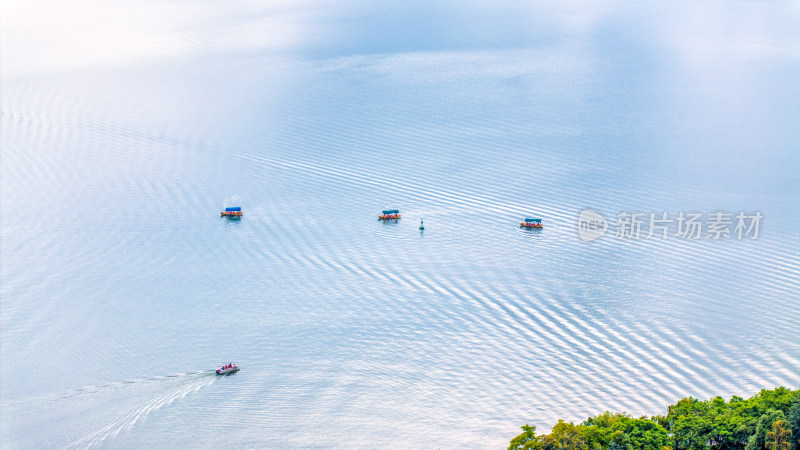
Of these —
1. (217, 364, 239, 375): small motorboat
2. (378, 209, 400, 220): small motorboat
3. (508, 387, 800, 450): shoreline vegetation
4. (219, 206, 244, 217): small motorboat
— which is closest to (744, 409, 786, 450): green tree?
(508, 387, 800, 450): shoreline vegetation

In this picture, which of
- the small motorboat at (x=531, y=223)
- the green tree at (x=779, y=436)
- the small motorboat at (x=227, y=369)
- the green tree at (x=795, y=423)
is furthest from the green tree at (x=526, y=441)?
the small motorboat at (x=531, y=223)

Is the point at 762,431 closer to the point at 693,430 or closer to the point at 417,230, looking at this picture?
the point at 693,430

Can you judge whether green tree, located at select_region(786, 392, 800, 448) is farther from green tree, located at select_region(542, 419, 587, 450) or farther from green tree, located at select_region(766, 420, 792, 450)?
green tree, located at select_region(542, 419, 587, 450)

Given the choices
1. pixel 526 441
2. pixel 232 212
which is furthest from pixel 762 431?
pixel 232 212

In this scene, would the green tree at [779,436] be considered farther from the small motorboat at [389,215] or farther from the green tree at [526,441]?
the small motorboat at [389,215]

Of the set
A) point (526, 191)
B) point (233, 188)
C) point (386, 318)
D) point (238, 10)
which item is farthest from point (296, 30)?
point (386, 318)

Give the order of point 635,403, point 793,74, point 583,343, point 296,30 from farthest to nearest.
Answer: point 296,30 < point 793,74 < point 583,343 < point 635,403

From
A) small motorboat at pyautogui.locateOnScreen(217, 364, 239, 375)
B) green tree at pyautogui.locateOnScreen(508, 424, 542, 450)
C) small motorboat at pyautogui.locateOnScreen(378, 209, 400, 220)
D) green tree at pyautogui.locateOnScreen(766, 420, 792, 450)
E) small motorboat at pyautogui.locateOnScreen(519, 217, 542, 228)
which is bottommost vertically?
green tree at pyautogui.locateOnScreen(508, 424, 542, 450)

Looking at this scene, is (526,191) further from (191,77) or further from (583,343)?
(191,77)
